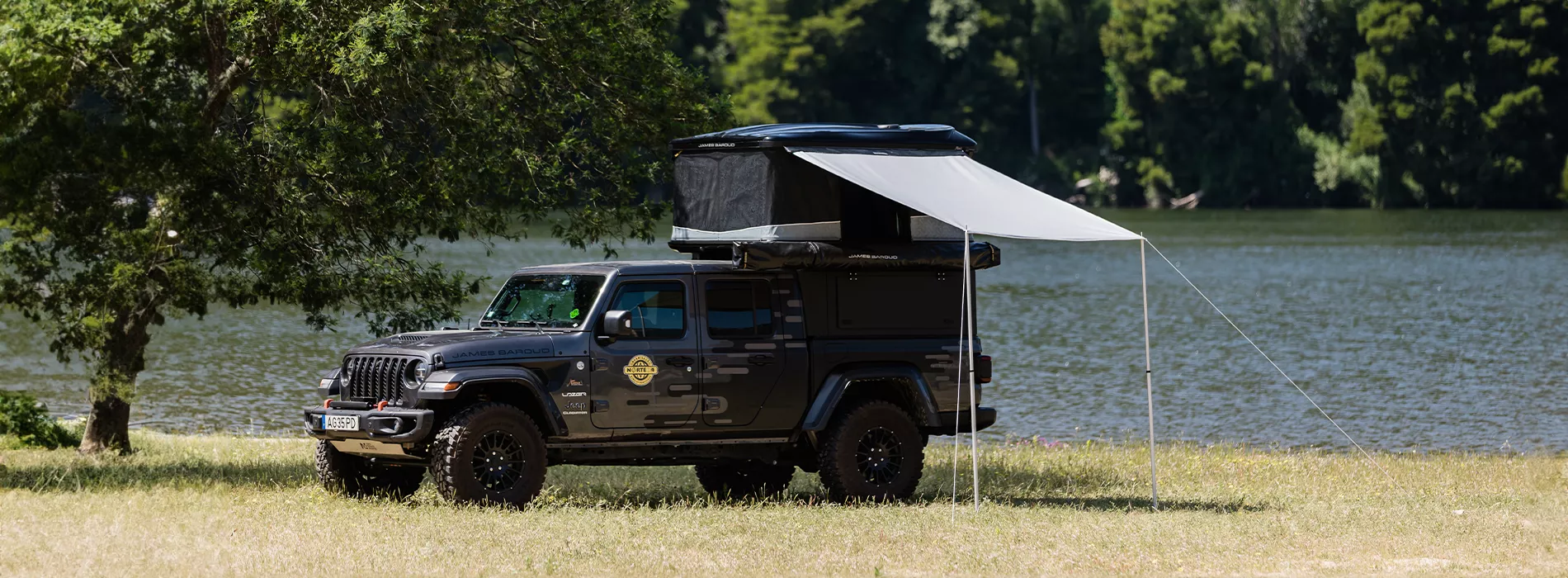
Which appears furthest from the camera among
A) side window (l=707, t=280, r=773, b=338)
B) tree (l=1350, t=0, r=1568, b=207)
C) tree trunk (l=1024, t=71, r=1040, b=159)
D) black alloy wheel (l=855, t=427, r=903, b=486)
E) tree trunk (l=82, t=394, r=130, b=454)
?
tree trunk (l=1024, t=71, r=1040, b=159)

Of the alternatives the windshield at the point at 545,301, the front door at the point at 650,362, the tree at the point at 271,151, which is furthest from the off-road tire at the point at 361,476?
the tree at the point at 271,151

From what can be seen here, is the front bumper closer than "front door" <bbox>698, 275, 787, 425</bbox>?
Yes

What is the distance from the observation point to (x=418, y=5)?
1702 centimetres

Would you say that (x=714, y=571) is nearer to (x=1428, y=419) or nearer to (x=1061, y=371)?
(x=1428, y=419)

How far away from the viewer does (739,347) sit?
567 inches

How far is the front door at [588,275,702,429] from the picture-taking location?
13.9m

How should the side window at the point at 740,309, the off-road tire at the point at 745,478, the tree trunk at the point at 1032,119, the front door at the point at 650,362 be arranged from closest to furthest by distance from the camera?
the front door at the point at 650,362 < the side window at the point at 740,309 < the off-road tire at the point at 745,478 < the tree trunk at the point at 1032,119

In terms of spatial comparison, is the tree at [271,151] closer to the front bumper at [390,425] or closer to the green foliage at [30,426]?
the green foliage at [30,426]

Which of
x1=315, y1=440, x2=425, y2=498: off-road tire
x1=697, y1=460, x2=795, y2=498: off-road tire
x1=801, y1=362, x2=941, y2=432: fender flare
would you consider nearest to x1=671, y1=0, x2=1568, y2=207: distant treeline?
x1=697, y1=460, x2=795, y2=498: off-road tire

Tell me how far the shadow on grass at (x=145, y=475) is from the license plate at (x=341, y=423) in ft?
5.62

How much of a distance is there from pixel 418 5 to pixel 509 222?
3117mm

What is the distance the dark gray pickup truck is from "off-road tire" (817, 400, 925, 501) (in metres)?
0.02

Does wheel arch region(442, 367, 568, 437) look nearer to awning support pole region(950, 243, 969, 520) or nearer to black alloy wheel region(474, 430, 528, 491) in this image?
black alloy wheel region(474, 430, 528, 491)

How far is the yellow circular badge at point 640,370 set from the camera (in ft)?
45.7
